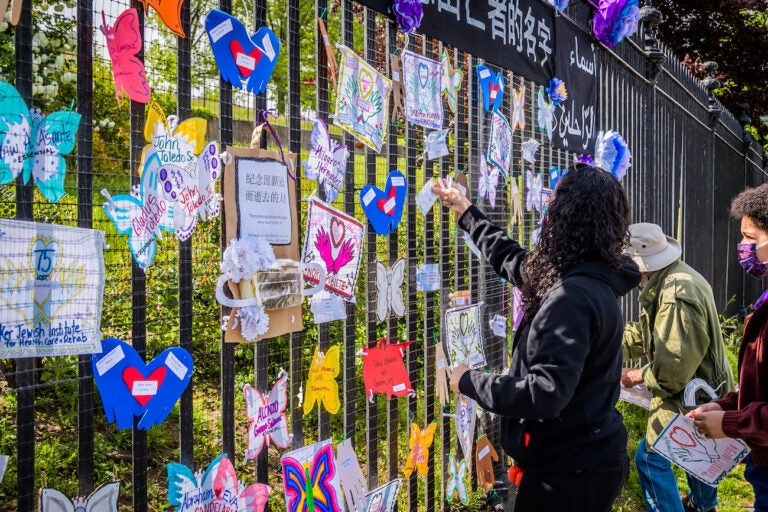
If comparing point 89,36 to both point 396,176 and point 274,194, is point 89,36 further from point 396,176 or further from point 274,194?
point 396,176

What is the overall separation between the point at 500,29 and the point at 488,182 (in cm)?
88

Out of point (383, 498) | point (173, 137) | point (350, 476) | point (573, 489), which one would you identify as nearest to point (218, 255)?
point (173, 137)

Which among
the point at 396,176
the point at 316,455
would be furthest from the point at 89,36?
the point at 316,455

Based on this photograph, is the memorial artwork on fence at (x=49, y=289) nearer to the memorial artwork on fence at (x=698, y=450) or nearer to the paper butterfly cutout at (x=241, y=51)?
the paper butterfly cutout at (x=241, y=51)

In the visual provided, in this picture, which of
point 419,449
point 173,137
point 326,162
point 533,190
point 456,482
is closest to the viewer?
point 173,137

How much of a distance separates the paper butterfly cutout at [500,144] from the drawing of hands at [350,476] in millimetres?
1832

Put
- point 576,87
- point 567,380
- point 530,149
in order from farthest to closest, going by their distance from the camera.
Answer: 1. point 576,87
2. point 530,149
3. point 567,380

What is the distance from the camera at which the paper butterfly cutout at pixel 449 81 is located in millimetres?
3340

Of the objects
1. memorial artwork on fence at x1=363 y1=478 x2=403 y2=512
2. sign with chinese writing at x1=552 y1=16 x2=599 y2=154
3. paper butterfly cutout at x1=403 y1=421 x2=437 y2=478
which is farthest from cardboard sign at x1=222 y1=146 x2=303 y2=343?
sign with chinese writing at x1=552 y1=16 x2=599 y2=154

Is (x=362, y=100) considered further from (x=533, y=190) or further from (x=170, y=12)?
(x=533, y=190)

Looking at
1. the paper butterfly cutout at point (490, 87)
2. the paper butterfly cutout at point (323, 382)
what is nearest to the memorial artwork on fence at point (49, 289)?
the paper butterfly cutout at point (323, 382)

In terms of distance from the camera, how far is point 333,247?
2654mm

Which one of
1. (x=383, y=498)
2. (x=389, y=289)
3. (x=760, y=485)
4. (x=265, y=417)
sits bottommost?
(x=383, y=498)

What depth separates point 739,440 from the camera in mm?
3051
